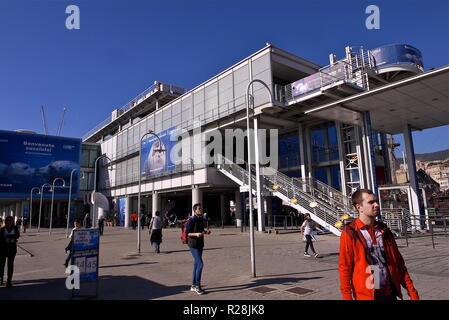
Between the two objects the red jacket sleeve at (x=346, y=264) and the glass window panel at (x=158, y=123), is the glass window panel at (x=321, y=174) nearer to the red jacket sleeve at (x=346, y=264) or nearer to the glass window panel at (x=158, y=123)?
the glass window panel at (x=158, y=123)

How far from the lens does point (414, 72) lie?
75.8ft

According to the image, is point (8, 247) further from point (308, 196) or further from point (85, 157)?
point (85, 157)

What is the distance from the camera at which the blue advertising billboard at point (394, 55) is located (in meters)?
22.6

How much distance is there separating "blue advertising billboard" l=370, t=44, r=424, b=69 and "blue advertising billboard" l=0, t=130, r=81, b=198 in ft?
155

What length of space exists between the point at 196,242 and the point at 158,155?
30598 millimetres

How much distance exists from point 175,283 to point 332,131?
24.4m

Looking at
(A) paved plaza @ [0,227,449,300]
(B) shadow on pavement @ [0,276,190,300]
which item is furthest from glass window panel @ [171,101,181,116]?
(B) shadow on pavement @ [0,276,190,300]

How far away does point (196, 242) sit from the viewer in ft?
23.3

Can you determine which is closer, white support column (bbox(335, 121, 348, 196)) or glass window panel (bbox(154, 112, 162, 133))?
white support column (bbox(335, 121, 348, 196))

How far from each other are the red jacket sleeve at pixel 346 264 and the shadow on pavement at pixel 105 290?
460cm

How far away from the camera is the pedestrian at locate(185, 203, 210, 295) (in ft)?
22.6

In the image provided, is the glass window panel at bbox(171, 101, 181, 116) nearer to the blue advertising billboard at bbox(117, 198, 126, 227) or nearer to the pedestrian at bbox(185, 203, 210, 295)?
the blue advertising billboard at bbox(117, 198, 126, 227)

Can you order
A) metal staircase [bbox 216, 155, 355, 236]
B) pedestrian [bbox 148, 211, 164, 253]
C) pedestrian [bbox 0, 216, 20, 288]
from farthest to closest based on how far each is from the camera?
1. metal staircase [bbox 216, 155, 355, 236]
2. pedestrian [bbox 148, 211, 164, 253]
3. pedestrian [bbox 0, 216, 20, 288]

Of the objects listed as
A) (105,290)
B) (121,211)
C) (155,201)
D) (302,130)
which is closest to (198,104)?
(302,130)
